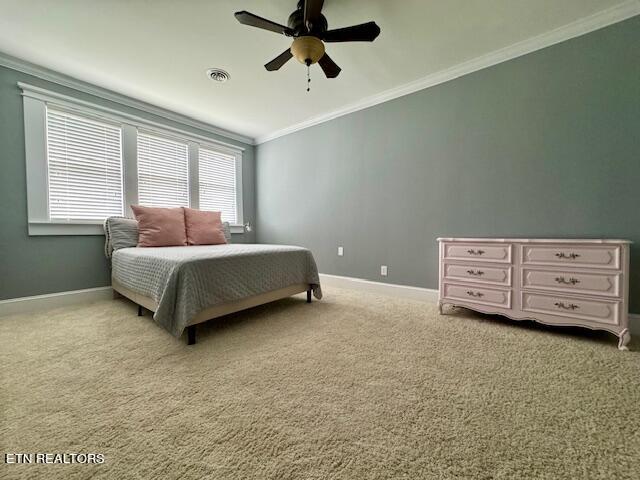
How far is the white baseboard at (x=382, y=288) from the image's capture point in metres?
2.70

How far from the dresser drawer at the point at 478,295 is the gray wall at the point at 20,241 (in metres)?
3.80

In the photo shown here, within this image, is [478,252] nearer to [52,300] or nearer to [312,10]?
[312,10]

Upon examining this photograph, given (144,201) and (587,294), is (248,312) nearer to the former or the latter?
(144,201)

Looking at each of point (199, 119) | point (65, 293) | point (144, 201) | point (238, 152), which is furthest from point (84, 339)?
point (238, 152)

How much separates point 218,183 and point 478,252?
3719 mm

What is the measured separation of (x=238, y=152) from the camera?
4.27m

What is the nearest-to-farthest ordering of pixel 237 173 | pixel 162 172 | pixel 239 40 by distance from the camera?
pixel 239 40 → pixel 162 172 → pixel 237 173

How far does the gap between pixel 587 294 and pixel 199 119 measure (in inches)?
182

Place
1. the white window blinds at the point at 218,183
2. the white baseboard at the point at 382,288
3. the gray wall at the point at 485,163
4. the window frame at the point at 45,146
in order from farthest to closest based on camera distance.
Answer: the white window blinds at the point at 218,183 → the white baseboard at the point at 382,288 → the window frame at the point at 45,146 → the gray wall at the point at 485,163

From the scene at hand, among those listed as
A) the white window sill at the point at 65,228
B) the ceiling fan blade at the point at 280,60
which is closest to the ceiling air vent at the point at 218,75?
the ceiling fan blade at the point at 280,60

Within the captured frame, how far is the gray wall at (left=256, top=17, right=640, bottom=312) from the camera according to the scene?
1.85 m

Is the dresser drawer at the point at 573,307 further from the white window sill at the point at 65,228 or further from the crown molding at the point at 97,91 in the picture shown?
the crown molding at the point at 97,91

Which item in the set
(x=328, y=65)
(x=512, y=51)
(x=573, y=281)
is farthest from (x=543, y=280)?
(x=328, y=65)

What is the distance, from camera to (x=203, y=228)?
313cm
